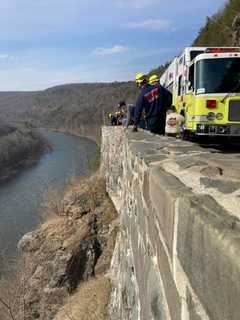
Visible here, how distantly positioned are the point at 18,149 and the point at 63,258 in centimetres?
5524

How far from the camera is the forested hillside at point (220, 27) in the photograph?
29188 millimetres

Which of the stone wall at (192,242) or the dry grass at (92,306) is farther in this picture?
the dry grass at (92,306)

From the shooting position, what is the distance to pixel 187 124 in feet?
37.0

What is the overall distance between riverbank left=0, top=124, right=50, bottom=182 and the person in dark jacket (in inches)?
1851

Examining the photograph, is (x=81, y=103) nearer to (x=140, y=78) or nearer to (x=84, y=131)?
(x=84, y=131)

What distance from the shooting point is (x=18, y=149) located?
237 ft

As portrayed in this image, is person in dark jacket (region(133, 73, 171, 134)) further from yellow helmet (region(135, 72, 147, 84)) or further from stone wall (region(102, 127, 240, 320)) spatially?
stone wall (region(102, 127, 240, 320))

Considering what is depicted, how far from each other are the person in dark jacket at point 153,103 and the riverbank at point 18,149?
47.0m

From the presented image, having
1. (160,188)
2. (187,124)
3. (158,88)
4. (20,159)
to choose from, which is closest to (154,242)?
(160,188)

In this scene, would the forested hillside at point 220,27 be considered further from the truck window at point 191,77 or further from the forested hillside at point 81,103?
the truck window at point 191,77

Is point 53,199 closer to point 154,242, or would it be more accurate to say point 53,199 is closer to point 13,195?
point 13,195

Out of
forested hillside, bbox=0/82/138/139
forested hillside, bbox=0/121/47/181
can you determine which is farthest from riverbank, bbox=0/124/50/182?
forested hillside, bbox=0/82/138/139

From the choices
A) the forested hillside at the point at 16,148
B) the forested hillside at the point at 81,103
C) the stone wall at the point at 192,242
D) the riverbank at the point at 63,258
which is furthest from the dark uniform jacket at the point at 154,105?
the forested hillside at the point at 16,148

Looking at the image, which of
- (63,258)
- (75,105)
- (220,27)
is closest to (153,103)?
(63,258)
